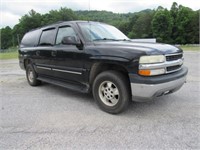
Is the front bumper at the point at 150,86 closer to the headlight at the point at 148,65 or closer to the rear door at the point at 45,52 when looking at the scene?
the headlight at the point at 148,65

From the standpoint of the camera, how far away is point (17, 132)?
309cm

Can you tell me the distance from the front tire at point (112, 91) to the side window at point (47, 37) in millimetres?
2008

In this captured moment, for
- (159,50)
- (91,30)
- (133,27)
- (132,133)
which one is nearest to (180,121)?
(132,133)

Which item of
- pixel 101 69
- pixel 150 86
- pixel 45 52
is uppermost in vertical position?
pixel 45 52

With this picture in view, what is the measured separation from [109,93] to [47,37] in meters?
2.70

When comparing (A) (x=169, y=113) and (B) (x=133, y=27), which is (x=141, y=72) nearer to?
(A) (x=169, y=113)

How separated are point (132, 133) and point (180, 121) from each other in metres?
0.93

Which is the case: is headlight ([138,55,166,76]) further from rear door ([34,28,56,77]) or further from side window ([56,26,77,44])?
rear door ([34,28,56,77])

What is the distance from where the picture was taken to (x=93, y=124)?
3.27 metres

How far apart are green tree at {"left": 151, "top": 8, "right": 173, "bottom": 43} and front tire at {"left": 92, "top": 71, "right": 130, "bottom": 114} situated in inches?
2188

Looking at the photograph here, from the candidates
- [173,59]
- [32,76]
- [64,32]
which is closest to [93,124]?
[173,59]

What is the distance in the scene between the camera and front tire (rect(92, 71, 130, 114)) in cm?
342

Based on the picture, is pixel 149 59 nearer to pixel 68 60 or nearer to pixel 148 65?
pixel 148 65

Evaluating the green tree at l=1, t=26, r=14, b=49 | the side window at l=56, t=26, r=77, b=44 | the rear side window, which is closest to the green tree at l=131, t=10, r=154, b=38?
the green tree at l=1, t=26, r=14, b=49
